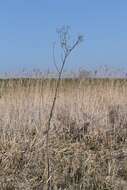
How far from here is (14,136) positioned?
23.3ft

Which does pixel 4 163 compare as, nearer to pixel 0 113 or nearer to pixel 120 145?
pixel 120 145

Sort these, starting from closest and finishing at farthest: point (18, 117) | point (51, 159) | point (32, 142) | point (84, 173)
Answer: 1. point (84, 173)
2. point (51, 159)
3. point (32, 142)
4. point (18, 117)

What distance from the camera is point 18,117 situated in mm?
8672

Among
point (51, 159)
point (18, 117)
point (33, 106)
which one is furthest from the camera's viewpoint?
point (33, 106)

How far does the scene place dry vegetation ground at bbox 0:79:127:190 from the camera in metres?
5.64

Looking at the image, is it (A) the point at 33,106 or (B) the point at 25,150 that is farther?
(A) the point at 33,106

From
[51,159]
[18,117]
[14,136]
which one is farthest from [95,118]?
[51,159]

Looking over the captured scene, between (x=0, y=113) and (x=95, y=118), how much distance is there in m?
1.56

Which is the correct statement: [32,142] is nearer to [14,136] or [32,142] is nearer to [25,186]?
[14,136]

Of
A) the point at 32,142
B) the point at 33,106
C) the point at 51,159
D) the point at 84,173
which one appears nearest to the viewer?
the point at 84,173

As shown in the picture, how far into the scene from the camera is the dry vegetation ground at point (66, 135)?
18.5 ft

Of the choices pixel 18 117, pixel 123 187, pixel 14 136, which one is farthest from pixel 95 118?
pixel 123 187

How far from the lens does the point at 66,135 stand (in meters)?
7.83

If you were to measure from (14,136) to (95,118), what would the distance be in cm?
198
